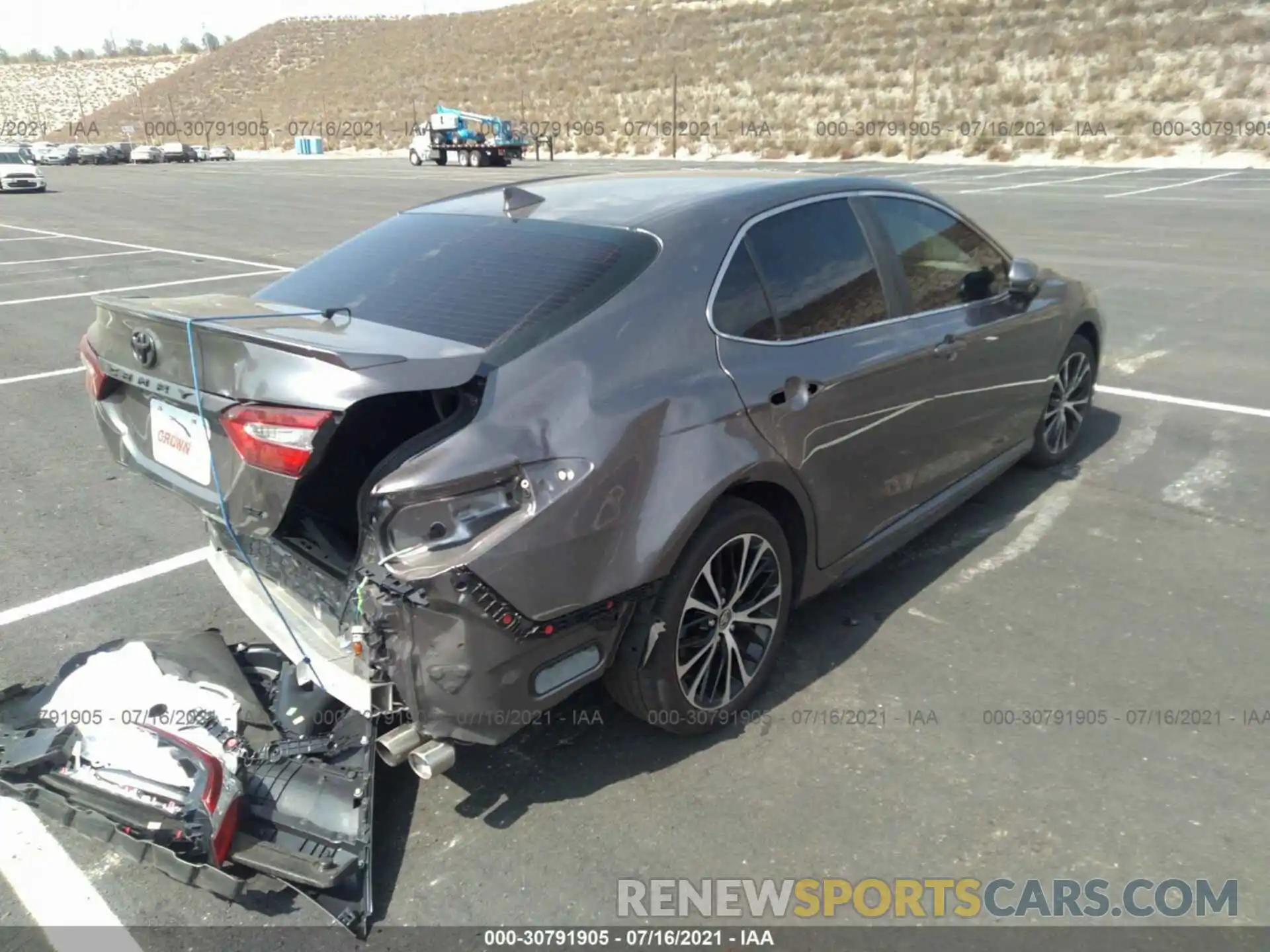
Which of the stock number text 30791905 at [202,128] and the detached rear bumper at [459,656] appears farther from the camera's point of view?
the stock number text 30791905 at [202,128]

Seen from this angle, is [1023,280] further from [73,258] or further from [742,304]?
[73,258]

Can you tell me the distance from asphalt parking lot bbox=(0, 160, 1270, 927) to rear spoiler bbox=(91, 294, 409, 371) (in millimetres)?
1412

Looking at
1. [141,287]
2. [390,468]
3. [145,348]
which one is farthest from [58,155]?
[390,468]

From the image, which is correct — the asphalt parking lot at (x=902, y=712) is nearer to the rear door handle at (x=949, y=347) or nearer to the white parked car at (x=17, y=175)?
the rear door handle at (x=949, y=347)

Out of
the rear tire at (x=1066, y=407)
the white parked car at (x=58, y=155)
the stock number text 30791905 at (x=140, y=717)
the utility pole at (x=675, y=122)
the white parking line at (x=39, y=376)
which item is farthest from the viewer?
the white parked car at (x=58, y=155)

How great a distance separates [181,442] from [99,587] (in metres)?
1.88

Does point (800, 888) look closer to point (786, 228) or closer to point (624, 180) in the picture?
point (786, 228)

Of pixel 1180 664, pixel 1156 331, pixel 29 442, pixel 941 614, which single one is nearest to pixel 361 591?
pixel 941 614

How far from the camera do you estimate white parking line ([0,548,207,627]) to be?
4258 mm

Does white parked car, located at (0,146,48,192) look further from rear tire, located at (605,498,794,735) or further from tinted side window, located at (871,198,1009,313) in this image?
rear tire, located at (605,498,794,735)

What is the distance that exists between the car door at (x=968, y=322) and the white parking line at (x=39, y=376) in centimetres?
687

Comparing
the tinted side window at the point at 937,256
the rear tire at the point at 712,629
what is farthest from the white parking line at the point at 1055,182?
the rear tire at the point at 712,629

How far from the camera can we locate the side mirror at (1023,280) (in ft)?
15.7

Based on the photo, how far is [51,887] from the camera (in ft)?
9.15
